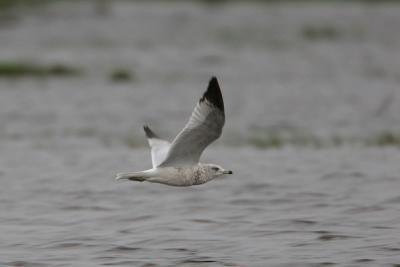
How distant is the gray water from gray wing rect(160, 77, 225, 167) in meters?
0.98

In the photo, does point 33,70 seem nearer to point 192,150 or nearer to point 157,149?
point 157,149

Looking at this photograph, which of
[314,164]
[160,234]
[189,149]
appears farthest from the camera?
[314,164]

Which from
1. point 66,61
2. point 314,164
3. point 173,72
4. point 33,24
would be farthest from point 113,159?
point 33,24

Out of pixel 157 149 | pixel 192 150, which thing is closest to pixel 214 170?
pixel 192 150

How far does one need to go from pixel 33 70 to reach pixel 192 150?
16.4 meters

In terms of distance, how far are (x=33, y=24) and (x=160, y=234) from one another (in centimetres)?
2831

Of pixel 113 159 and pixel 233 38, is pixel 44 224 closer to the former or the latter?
pixel 113 159

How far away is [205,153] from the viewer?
15.3 meters

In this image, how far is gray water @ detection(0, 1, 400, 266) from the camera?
31.7 ft

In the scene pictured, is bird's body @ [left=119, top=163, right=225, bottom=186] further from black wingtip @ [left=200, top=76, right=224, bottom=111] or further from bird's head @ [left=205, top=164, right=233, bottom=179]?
black wingtip @ [left=200, top=76, right=224, bottom=111]

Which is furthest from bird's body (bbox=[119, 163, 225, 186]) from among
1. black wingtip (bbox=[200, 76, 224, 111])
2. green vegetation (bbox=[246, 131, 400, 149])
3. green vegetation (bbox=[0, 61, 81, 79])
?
green vegetation (bbox=[0, 61, 81, 79])

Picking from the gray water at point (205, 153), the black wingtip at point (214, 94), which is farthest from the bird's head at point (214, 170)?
the black wingtip at point (214, 94)

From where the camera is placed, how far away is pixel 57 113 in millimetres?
19391

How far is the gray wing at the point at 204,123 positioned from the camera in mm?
8961
